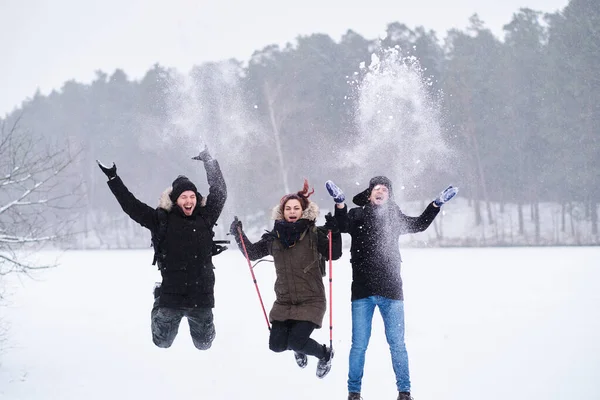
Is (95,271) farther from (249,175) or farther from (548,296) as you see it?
(548,296)

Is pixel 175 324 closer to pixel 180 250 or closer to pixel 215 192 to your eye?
pixel 180 250

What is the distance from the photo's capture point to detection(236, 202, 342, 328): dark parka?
21.9 feet

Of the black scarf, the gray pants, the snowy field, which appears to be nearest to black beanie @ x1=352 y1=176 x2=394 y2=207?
the black scarf

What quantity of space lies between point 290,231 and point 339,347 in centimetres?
459

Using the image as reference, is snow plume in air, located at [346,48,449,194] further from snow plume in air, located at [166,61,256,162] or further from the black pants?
the black pants

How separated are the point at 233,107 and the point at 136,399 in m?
34.3

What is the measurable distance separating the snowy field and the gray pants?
1.52 metres

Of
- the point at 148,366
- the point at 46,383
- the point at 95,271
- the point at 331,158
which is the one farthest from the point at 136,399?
the point at 331,158

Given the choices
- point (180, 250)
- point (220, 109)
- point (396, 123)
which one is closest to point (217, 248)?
point (180, 250)

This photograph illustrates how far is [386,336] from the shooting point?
21.4 ft

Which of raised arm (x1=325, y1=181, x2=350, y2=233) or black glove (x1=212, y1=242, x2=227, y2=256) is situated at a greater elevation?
raised arm (x1=325, y1=181, x2=350, y2=233)

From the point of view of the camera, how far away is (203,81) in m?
42.2

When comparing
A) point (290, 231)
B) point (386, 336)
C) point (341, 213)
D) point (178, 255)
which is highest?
point (341, 213)

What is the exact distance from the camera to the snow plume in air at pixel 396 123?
33.3 metres
